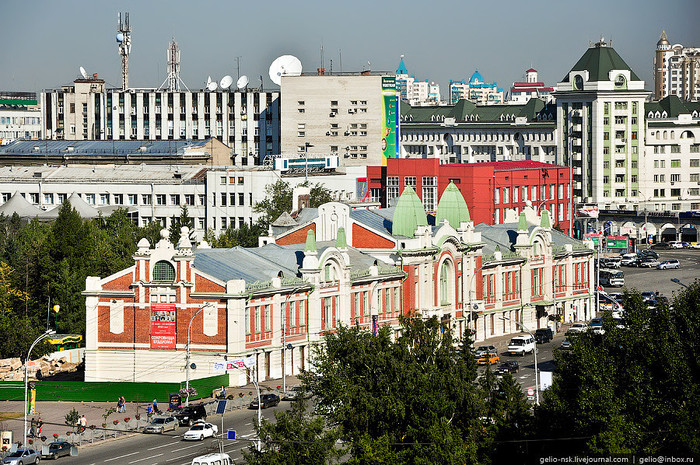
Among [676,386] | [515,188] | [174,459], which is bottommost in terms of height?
[174,459]

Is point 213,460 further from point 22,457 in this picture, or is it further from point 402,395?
point 22,457

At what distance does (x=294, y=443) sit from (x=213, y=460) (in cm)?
770

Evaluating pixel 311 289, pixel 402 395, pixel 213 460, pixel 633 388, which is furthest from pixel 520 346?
pixel 633 388

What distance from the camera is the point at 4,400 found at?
10606 centimetres

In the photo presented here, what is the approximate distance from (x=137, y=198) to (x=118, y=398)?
9411 centimetres

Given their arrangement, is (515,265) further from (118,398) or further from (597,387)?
(597,387)

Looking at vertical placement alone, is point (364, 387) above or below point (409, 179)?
below

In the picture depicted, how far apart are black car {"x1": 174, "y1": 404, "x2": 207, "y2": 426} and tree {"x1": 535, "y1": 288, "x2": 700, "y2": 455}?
26.7 meters

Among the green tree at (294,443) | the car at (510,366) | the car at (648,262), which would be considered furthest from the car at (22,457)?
the car at (648,262)

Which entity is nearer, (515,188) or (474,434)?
(474,434)

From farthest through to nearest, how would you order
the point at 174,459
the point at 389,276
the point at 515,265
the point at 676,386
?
1. the point at 515,265
2. the point at 389,276
3. the point at 174,459
4. the point at 676,386

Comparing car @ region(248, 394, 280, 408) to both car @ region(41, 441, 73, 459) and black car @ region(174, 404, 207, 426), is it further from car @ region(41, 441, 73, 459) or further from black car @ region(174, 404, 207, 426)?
car @ region(41, 441, 73, 459)

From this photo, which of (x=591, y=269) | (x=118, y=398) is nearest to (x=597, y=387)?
(x=118, y=398)

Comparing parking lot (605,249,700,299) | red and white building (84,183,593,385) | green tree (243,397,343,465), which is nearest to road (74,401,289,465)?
green tree (243,397,343,465)
